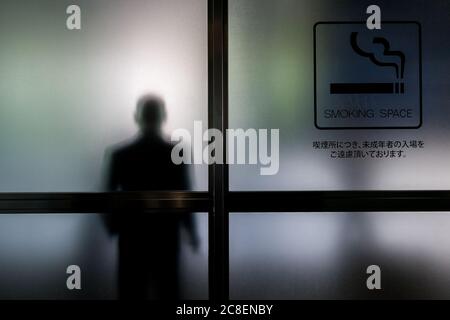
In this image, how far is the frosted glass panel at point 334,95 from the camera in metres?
2.38

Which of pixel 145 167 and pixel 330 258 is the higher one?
pixel 145 167

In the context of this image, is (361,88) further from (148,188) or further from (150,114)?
(148,188)

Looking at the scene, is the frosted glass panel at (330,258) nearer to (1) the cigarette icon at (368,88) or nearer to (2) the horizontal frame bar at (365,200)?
(2) the horizontal frame bar at (365,200)

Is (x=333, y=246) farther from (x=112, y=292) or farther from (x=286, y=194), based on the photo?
(x=112, y=292)

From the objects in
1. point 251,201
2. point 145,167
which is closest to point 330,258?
point 251,201

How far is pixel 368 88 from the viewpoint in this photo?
2.40 m

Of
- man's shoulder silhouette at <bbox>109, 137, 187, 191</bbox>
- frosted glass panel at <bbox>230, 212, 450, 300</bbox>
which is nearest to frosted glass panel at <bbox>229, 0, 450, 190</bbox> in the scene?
frosted glass panel at <bbox>230, 212, 450, 300</bbox>

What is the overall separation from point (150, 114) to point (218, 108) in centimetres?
43

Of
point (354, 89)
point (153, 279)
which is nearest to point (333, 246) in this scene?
point (354, 89)

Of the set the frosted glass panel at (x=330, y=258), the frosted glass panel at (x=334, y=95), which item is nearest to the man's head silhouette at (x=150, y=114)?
the frosted glass panel at (x=334, y=95)

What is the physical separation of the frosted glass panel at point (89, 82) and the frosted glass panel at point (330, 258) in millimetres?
525

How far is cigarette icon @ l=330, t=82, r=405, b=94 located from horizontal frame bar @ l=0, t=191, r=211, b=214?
1050mm

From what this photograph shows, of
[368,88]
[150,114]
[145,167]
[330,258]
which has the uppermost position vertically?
[368,88]
